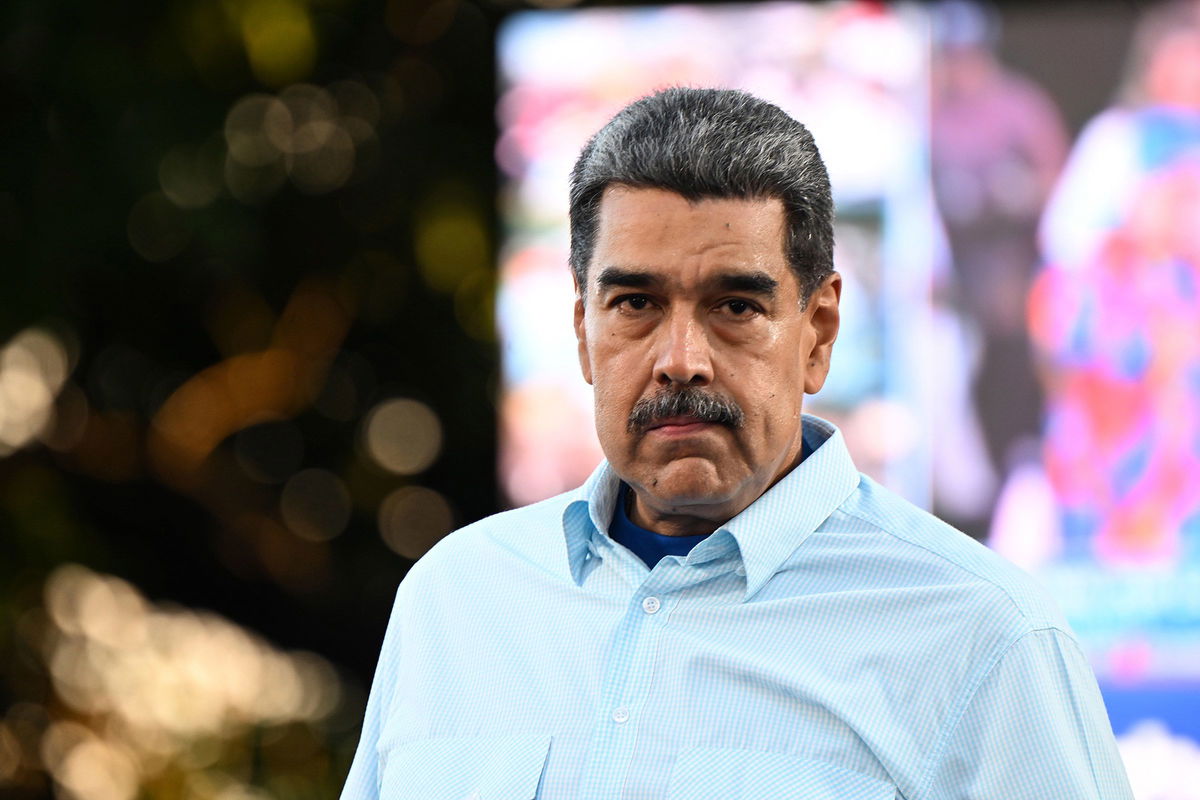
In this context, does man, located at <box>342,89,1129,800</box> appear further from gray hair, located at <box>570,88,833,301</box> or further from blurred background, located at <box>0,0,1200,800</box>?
blurred background, located at <box>0,0,1200,800</box>

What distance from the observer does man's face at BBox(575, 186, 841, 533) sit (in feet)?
4.45

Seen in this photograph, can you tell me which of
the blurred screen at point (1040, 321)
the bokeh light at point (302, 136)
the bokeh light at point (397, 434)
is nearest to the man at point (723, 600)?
the blurred screen at point (1040, 321)

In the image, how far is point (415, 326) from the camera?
3.29m

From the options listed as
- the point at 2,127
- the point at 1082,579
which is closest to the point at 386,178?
the point at 2,127

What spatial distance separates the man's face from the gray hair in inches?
0.6

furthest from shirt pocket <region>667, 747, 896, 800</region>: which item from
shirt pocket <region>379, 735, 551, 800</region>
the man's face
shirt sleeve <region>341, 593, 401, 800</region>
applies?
shirt sleeve <region>341, 593, 401, 800</region>

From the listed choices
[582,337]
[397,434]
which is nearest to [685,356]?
[582,337]

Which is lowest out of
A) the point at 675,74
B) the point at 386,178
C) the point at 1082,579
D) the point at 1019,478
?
the point at 1082,579

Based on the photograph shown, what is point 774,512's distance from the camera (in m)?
1.38

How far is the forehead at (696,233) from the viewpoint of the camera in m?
1.35

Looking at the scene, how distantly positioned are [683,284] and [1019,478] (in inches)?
70.1

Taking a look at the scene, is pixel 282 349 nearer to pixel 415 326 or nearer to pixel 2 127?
pixel 415 326

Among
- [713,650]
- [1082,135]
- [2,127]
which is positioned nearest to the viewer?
[713,650]

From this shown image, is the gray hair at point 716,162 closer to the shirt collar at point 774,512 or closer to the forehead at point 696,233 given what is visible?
the forehead at point 696,233
